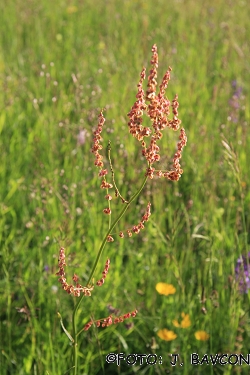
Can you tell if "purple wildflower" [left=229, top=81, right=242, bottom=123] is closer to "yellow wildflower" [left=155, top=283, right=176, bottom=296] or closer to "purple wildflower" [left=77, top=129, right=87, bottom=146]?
"purple wildflower" [left=77, top=129, right=87, bottom=146]

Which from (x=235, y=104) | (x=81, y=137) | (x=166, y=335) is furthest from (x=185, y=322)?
(x=235, y=104)

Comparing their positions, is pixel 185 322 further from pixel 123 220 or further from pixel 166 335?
pixel 123 220

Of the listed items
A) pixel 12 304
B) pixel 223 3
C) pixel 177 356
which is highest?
pixel 223 3

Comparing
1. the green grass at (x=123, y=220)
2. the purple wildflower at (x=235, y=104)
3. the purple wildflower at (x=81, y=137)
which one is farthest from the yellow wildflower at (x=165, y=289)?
the purple wildflower at (x=235, y=104)

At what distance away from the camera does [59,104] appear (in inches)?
130

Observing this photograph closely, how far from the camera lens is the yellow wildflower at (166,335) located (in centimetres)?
185

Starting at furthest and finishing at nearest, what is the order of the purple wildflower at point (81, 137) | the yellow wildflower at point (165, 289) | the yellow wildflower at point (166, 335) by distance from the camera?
the purple wildflower at point (81, 137) → the yellow wildflower at point (165, 289) → the yellow wildflower at point (166, 335)

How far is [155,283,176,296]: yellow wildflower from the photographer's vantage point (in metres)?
1.99

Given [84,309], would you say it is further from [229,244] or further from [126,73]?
[126,73]

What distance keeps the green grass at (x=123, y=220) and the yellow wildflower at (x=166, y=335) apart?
0.03 metres

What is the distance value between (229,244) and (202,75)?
183cm

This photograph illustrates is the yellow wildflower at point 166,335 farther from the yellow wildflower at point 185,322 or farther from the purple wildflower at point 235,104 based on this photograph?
the purple wildflower at point 235,104

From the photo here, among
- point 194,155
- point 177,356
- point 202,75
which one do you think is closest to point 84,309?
point 177,356

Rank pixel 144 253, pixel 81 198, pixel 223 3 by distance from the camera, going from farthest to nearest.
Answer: pixel 223 3
pixel 81 198
pixel 144 253
